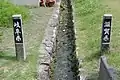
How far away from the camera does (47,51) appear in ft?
29.2

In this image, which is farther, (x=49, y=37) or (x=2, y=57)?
(x=49, y=37)

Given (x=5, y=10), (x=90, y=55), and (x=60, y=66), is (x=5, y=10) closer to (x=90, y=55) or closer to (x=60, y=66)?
(x=60, y=66)

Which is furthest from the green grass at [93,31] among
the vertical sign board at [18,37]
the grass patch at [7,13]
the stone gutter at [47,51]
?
the grass patch at [7,13]

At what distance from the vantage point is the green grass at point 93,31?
25.7 ft

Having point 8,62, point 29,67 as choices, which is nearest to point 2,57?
point 8,62

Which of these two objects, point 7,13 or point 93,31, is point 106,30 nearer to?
point 93,31

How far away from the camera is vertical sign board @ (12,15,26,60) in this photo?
7649 millimetres

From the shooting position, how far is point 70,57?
30.8 ft

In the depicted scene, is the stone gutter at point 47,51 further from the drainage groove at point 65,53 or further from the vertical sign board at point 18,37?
the vertical sign board at point 18,37

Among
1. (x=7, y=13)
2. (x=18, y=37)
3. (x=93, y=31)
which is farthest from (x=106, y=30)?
(x=7, y=13)

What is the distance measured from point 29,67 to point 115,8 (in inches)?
282

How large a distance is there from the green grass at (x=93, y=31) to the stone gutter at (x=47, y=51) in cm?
82

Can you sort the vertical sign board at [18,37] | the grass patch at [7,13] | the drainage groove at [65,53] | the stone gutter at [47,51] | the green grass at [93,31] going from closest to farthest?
the stone gutter at [47,51], the vertical sign board at [18,37], the green grass at [93,31], the drainage groove at [65,53], the grass patch at [7,13]

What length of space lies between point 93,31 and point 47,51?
7.59ft
